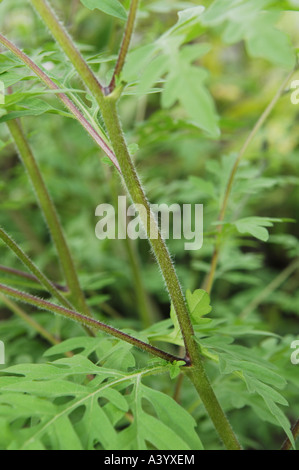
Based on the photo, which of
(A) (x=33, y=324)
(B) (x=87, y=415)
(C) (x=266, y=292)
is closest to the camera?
(B) (x=87, y=415)

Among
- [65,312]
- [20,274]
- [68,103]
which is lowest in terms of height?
[65,312]

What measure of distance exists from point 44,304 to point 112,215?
94cm

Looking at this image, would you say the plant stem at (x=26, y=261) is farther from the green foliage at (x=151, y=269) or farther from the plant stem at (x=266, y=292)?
the plant stem at (x=266, y=292)

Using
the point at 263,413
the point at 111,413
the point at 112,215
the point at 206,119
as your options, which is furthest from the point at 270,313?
the point at 206,119

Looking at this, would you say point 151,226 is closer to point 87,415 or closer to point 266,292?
point 87,415

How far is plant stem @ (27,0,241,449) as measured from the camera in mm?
464

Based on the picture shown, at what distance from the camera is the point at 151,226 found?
53 cm

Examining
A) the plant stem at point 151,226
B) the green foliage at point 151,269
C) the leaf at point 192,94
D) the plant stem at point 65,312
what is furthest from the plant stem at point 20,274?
the leaf at point 192,94

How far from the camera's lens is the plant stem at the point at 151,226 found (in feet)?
1.52

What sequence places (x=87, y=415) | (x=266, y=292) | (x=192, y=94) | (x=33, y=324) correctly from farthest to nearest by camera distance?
(x=266, y=292) → (x=33, y=324) → (x=87, y=415) → (x=192, y=94)

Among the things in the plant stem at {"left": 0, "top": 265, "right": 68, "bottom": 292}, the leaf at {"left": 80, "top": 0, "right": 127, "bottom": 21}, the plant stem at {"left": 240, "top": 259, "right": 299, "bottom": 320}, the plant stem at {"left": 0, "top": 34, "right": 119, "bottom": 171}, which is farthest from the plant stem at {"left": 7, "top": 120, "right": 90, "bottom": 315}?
the plant stem at {"left": 240, "top": 259, "right": 299, "bottom": 320}

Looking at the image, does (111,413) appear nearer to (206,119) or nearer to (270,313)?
(206,119)

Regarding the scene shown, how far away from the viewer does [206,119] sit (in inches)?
13.9

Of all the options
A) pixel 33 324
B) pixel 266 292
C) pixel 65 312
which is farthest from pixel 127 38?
pixel 266 292
